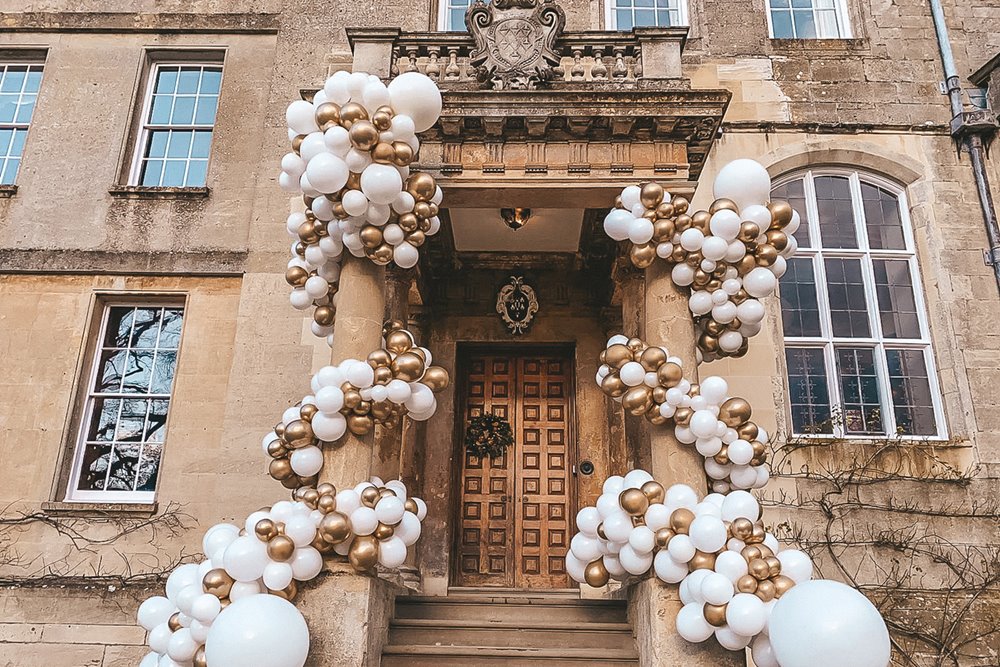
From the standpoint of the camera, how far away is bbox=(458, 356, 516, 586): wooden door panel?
25.4ft

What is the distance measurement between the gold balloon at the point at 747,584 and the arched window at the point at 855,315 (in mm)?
3372

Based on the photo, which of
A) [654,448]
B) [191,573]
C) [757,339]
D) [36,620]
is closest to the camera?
[191,573]

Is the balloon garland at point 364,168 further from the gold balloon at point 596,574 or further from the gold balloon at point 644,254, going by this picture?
the gold balloon at point 596,574

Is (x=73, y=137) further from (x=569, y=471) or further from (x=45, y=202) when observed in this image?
(x=569, y=471)

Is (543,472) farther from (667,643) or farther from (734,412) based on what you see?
(667,643)

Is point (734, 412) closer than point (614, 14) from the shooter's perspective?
Yes

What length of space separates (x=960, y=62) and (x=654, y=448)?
6670 millimetres

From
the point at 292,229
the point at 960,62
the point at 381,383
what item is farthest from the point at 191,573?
the point at 960,62

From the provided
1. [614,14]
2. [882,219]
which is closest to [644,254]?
[882,219]

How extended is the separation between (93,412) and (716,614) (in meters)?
6.88

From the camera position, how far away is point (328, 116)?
518 cm

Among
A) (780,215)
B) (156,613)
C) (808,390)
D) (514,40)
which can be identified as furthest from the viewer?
(808,390)

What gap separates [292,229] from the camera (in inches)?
233

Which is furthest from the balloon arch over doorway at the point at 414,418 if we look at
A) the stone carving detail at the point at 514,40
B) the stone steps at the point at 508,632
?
the stone carving detail at the point at 514,40
